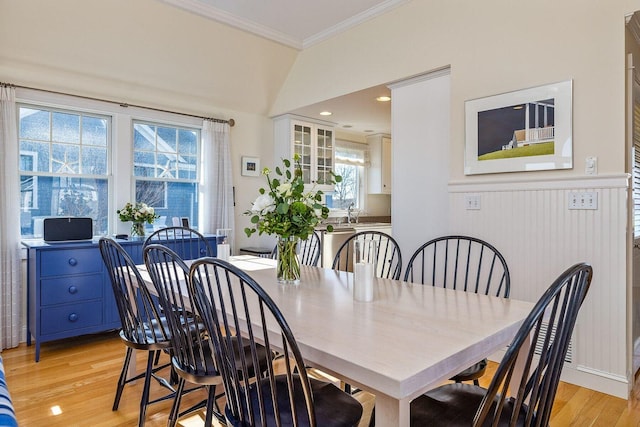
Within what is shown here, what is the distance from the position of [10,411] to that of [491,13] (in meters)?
3.20

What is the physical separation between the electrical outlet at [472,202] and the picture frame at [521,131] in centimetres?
17

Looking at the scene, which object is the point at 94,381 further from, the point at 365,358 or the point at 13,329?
the point at 365,358

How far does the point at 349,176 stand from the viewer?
6.27 m

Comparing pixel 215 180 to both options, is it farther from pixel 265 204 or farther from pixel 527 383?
pixel 527 383

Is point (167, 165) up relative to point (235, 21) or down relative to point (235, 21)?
down

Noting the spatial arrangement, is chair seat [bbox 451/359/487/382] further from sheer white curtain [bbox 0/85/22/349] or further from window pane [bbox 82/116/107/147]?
window pane [bbox 82/116/107/147]

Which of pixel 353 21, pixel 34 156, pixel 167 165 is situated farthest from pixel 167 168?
pixel 353 21

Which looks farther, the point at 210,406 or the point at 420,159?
the point at 420,159

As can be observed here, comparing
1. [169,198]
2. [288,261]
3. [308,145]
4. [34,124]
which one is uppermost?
[308,145]

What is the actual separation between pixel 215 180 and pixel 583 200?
3.26 metres

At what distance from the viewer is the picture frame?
2.40m

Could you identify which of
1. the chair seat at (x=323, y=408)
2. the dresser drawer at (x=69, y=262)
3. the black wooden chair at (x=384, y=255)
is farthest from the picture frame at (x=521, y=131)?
the dresser drawer at (x=69, y=262)

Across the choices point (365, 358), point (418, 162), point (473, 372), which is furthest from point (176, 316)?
point (418, 162)

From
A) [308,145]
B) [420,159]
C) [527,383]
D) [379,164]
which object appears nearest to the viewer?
[527,383]
